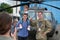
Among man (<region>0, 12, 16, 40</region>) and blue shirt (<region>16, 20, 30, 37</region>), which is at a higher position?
man (<region>0, 12, 16, 40</region>)

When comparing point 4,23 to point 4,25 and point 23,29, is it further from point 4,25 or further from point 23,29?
point 23,29

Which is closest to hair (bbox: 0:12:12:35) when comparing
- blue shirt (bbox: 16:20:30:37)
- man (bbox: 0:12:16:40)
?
man (bbox: 0:12:16:40)

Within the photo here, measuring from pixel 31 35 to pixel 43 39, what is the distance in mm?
1398

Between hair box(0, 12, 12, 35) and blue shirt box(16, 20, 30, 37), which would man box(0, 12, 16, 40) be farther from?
blue shirt box(16, 20, 30, 37)

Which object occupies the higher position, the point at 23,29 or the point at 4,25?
the point at 4,25

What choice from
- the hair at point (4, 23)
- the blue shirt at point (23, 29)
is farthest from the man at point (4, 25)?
the blue shirt at point (23, 29)

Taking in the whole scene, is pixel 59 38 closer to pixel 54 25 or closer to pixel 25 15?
pixel 54 25

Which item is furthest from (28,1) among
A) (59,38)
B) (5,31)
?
(59,38)

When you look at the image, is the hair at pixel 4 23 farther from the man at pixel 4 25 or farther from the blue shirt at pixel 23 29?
the blue shirt at pixel 23 29

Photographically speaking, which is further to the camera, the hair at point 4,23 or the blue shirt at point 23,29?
the blue shirt at point 23,29

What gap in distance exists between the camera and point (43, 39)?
27.5 ft

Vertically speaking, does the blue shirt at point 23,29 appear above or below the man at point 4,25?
below

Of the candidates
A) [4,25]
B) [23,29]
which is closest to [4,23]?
[4,25]

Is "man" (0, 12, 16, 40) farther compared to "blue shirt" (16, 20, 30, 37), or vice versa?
"blue shirt" (16, 20, 30, 37)
